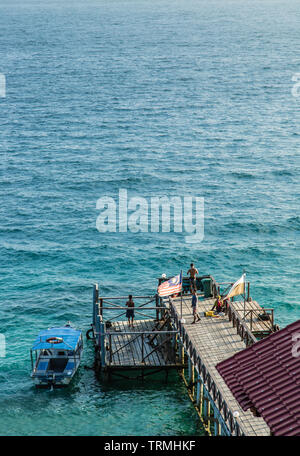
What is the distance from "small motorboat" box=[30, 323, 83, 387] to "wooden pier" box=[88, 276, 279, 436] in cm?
185

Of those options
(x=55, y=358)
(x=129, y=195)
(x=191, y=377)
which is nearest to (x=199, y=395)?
(x=191, y=377)

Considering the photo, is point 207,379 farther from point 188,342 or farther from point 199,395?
point 188,342

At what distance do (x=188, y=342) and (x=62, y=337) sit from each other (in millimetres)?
9529

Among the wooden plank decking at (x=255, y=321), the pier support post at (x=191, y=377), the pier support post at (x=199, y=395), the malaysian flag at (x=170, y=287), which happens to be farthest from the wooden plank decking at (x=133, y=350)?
the wooden plank decking at (x=255, y=321)

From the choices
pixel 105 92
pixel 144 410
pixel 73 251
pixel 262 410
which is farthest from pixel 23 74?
pixel 262 410

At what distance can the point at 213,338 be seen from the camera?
45.4 m

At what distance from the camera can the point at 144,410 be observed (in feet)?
143

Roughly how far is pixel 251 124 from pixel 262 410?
101 meters

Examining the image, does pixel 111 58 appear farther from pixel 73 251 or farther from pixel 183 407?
pixel 183 407

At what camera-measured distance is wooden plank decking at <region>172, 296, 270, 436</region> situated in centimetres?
4169

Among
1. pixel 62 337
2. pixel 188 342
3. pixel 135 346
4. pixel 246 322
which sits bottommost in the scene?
pixel 135 346

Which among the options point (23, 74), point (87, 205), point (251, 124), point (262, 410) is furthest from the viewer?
point (23, 74)

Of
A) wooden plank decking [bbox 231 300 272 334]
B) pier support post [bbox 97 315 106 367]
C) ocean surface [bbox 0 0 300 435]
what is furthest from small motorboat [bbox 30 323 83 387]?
wooden plank decking [bbox 231 300 272 334]

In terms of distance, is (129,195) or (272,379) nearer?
(272,379)
